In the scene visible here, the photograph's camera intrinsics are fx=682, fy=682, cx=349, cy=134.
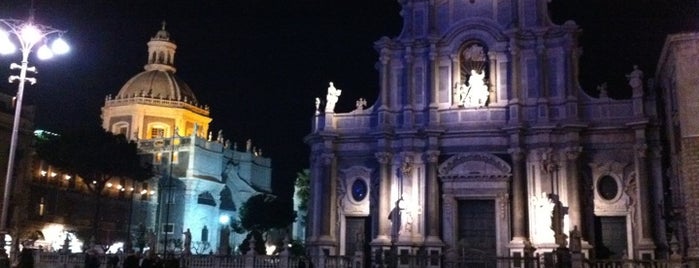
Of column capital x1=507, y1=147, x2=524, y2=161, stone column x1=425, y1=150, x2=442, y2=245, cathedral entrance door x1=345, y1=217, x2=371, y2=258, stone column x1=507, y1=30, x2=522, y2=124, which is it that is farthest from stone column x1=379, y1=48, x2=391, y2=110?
column capital x1=507, y1=147, x2=524, y2=161

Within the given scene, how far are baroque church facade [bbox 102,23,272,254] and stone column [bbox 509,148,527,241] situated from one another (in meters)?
34.1

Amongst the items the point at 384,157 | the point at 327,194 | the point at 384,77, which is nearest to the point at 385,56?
the point at 384,77

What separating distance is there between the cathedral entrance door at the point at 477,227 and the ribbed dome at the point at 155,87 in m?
46.1

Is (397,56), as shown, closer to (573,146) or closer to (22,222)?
(573,146)

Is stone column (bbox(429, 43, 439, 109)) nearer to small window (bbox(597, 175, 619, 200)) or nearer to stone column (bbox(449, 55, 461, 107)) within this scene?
stone column (bbox(449, 55, 461, 107))

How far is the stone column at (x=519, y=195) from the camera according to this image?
32625 mm

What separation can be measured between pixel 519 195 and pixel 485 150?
292 centimetres

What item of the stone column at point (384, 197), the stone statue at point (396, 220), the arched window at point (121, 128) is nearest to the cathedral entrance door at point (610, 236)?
the stone statue at point (396, 220)

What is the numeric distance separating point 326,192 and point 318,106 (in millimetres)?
5075

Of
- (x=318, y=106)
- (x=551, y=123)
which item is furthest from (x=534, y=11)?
(x=318, y=106)

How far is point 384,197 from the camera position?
35062 mm

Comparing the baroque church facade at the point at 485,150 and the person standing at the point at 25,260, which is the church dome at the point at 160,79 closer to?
the baroque church facade at the point at 485,150

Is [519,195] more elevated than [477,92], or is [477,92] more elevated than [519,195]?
[477,92]

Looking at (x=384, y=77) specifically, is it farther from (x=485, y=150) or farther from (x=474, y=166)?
(x=474, y=166)
